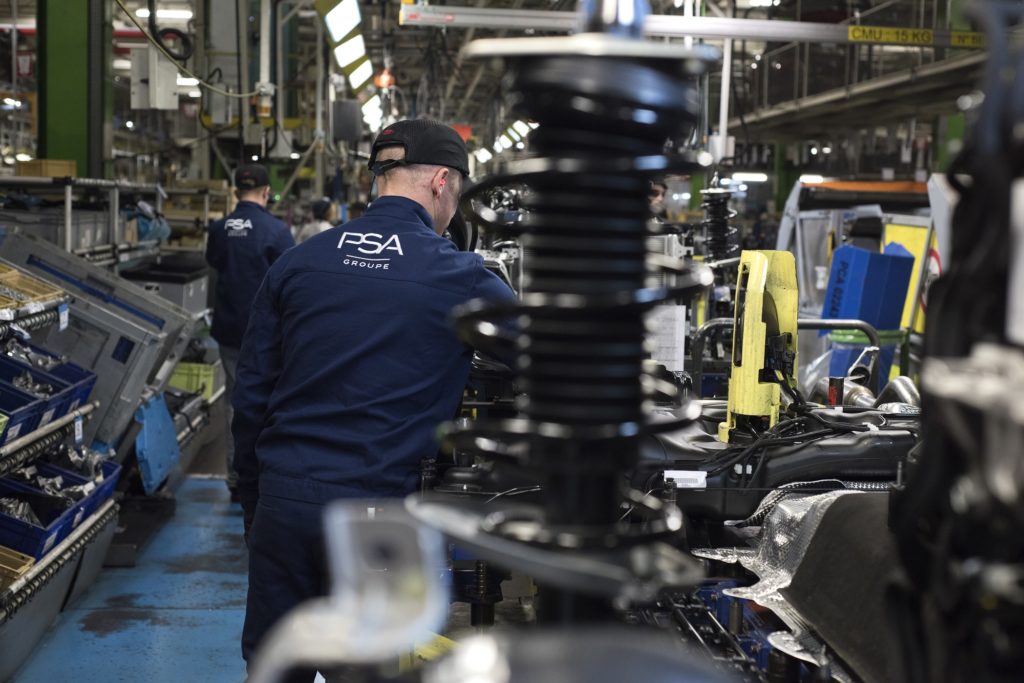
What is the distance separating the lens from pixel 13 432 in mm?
3729

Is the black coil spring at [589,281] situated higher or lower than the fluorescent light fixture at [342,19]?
lower

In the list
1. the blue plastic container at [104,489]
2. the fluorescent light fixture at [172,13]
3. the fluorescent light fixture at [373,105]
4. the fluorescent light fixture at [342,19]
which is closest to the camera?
the blue plastic container at [104,489]

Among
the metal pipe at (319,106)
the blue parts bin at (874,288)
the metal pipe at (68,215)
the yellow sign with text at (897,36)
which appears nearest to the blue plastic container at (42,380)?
the metal pipe at (68,215)

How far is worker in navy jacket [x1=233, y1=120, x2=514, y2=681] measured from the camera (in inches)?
96.7

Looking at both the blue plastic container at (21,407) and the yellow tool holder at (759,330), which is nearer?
the yellow tool holder at (759,330)

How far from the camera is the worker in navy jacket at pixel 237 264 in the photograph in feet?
21.0

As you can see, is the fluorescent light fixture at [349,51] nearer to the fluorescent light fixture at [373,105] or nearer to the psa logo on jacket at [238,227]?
the psa logo on jacket at [238,227]

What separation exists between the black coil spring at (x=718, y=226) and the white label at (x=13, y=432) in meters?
3.34

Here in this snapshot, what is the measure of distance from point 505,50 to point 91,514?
4.22 meters

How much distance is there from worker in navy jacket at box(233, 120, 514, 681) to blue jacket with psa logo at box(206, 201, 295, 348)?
3.88m

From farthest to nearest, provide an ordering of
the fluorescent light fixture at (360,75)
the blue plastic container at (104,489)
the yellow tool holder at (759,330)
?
the fluorescent light fixture at (360,75), the blue plastic container at (104,489), the yellow tool holder at (759,330)

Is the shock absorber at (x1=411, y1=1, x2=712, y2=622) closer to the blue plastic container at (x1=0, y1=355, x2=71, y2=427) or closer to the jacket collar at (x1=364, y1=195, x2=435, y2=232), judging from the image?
the jacket collar at (x1=364, y1=195, x2=435, y2=232)

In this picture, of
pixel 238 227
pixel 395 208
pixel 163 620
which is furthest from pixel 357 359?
pixel 238 227

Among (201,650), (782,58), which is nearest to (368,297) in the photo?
(201,650)
